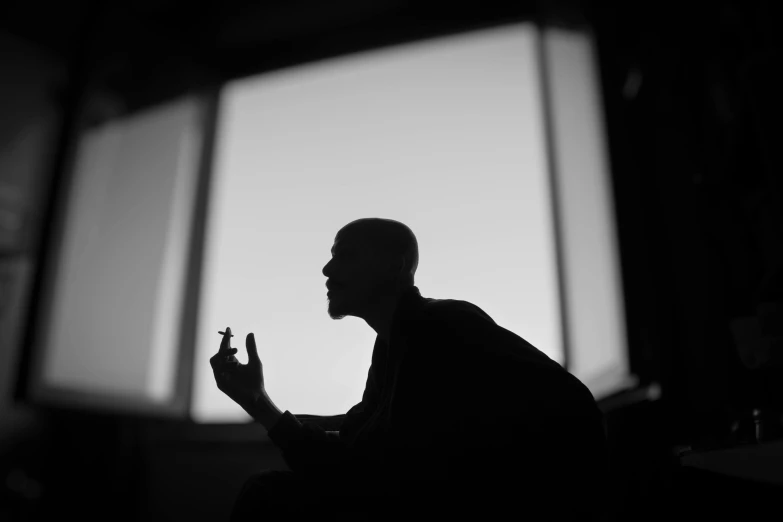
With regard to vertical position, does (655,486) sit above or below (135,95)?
below

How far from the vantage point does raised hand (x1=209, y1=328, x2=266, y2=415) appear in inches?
25.1

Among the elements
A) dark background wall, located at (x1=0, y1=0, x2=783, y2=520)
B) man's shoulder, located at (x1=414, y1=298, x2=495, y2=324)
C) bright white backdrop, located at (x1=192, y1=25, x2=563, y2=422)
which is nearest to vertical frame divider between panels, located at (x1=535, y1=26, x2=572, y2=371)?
bright white backdrop, located at (x1=192, y1=25, x2=563, y2=422)

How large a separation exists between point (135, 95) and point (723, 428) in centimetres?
179

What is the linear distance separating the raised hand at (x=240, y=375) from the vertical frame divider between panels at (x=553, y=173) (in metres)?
0.44

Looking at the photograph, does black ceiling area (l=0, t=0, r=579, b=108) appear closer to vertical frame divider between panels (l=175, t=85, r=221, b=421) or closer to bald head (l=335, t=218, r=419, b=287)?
vertical frame divider between panels (l=175, t=85, r=221, b=421)

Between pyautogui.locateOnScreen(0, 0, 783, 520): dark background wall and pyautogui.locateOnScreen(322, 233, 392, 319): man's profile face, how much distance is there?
359 mm

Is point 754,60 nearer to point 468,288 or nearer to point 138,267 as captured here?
point 468,288

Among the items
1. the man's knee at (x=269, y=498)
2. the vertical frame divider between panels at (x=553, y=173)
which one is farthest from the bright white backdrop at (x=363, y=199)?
the man's knee at (x=269, y=498)

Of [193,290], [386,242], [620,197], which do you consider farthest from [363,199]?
[620,197]

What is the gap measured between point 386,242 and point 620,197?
2.76ft

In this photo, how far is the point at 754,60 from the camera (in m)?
1.10

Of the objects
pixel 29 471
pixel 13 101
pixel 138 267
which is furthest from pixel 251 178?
pixel 13 101

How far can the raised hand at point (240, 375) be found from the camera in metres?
0.64

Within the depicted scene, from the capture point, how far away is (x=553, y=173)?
3.67 ft
